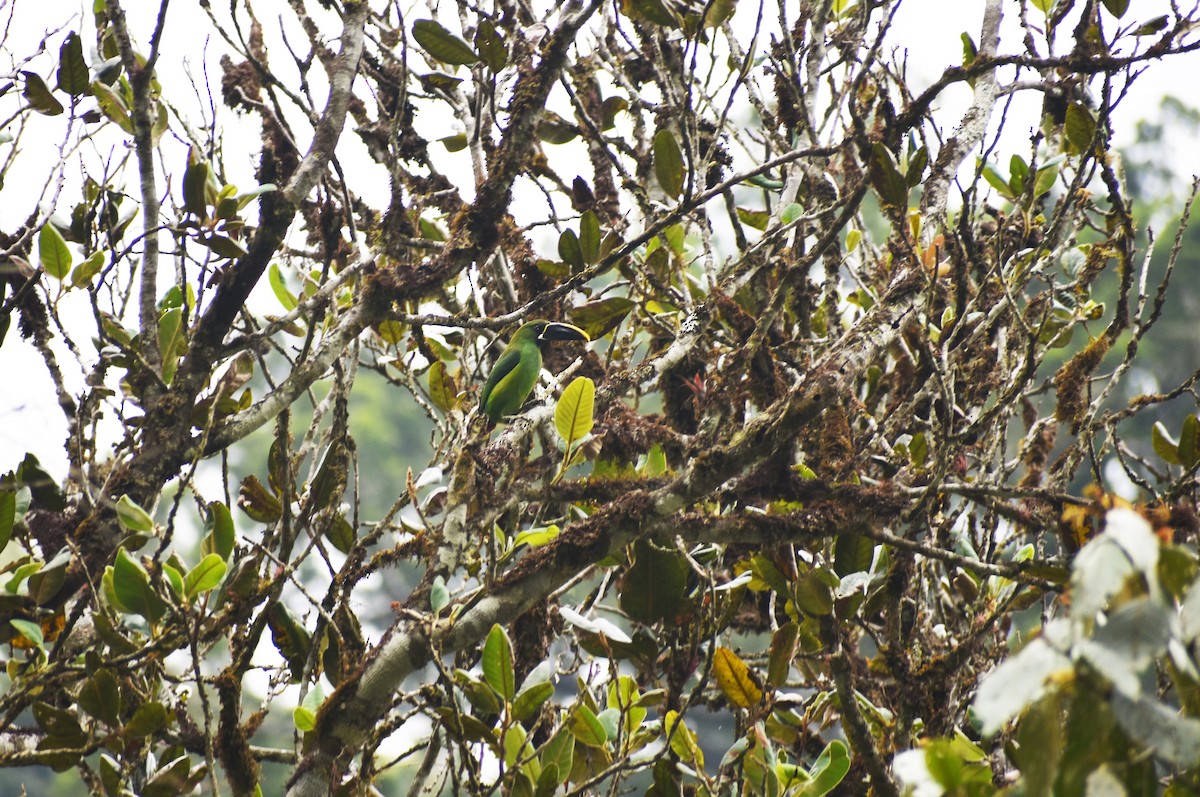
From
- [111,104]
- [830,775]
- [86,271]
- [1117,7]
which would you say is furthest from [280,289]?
[1117,7]

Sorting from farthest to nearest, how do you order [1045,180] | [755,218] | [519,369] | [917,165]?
[755,218]
[519,369]
[1045,180]
[917,165]

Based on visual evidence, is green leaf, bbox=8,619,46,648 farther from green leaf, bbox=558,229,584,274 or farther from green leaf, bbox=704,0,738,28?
green leaf, bbox=704,0,738,28

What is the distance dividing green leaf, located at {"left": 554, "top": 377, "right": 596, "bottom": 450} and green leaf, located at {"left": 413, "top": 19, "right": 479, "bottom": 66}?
1.08 metres

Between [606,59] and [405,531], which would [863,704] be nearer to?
[405,531]

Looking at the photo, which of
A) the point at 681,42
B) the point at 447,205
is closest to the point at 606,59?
the point at 681,42

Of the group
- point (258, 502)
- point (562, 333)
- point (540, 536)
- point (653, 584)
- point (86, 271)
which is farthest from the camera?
point (562, 333)

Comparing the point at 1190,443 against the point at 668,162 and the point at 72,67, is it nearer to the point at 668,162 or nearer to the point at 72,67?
the point at 668,162

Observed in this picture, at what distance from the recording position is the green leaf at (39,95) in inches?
102

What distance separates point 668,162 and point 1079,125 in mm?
1099

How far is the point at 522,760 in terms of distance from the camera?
2018mm

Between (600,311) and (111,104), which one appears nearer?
(111,104)

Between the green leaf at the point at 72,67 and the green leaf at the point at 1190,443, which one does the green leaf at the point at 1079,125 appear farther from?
the green leaf at the point at 72,67

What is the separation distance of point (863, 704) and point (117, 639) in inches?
69.5

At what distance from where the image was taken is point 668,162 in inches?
101
